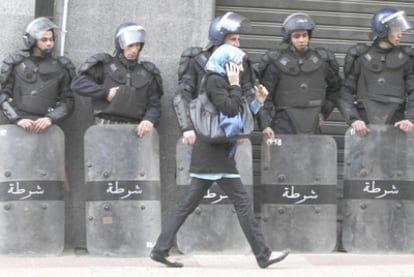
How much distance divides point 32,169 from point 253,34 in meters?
2.93

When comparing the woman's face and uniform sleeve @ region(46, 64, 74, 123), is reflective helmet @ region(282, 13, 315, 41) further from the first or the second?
uniform sleeve @ region(46, 64, 74, 123)

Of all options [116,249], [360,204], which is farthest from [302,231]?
[116,249]

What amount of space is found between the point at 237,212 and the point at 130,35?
2186 mm

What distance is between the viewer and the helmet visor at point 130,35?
8.97 meters

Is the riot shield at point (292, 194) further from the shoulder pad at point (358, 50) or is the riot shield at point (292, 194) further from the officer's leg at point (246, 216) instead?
the officer's leg at point (246, 216)

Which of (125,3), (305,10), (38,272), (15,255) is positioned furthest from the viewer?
(305,10)

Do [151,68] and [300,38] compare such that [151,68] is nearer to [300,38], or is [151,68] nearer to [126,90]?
[126,90]

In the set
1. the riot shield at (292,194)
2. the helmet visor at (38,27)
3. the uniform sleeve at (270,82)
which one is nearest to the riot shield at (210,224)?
the riot shield at (292,194)

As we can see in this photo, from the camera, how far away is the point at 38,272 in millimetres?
7953

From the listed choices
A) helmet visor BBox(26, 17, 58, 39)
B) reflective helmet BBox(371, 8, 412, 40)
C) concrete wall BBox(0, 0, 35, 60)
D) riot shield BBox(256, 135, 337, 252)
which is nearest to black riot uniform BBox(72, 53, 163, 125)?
helmet visor BBox(26, 17, 58, 39)

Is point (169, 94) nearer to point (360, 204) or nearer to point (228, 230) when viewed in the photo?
point (228, 230)

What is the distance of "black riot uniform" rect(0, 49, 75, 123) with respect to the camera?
9.04 metres

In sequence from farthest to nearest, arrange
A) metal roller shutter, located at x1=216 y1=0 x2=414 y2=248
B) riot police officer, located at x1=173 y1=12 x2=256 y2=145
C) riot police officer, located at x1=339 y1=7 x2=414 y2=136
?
metal roller shutter, located at x1=216 y1=0 x2=414 y2=248, riot police officer, located at x1=339 y1=7 x2=414 y2=136, riot police officer, located at x1=173 y1=12 x2=256 y2=145

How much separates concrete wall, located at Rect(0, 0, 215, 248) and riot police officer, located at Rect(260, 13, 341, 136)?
919 mm
